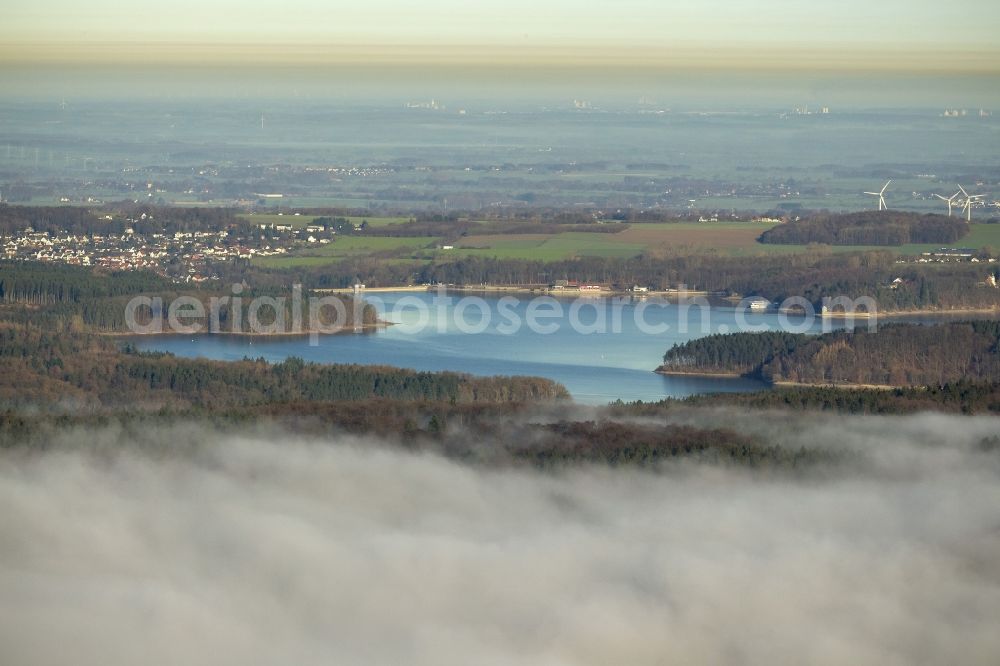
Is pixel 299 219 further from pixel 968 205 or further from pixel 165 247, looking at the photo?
pixel 968 205

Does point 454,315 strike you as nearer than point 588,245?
Yes

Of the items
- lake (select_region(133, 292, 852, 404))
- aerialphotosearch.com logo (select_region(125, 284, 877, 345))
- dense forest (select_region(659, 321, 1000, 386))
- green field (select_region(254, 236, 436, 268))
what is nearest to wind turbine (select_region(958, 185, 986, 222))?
aerialphotosearch.com logo (select_region(125, 284, 877, 345))

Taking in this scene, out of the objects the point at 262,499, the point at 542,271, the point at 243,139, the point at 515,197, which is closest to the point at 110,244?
the point at 542,271

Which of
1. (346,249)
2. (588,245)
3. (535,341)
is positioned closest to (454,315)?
(535,341)

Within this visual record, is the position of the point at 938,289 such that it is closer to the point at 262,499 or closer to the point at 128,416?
the point at 128,416

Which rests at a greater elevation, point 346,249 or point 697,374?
point 346,249

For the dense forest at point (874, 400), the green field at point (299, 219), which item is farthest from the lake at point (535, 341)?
the green field at point (299, 219)
